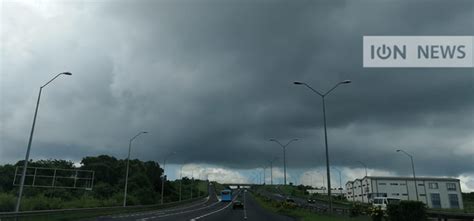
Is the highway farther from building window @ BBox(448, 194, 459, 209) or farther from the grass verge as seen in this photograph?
building window @ BBox(448, 194, 459, 209)

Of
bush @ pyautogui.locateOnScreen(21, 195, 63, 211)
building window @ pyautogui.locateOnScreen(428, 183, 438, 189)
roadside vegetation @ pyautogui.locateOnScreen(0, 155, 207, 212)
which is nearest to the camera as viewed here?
bush @ pyautogui.locateOnScreen(21, 195, 63, 211)

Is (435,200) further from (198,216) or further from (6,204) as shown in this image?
(6,204)

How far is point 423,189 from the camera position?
12875 centimetres

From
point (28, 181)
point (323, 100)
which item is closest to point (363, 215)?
point (323, 100)

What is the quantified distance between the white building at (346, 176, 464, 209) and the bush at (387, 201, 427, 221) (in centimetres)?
10201

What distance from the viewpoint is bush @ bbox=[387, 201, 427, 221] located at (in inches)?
839

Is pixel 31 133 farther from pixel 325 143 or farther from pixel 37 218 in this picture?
pixel 325 143

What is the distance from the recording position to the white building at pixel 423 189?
125 metres

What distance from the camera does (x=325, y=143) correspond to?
3309 centimetres

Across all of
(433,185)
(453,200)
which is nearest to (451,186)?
(453,200)

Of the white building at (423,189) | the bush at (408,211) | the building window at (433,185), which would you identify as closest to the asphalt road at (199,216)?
the bush at (408,211)

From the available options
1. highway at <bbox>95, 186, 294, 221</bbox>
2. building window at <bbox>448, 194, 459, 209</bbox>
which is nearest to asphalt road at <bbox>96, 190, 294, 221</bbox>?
highway at <bbox>95, 186, 294, 221</bbox>

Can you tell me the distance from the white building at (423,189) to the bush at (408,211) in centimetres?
10201

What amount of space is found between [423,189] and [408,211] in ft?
393
